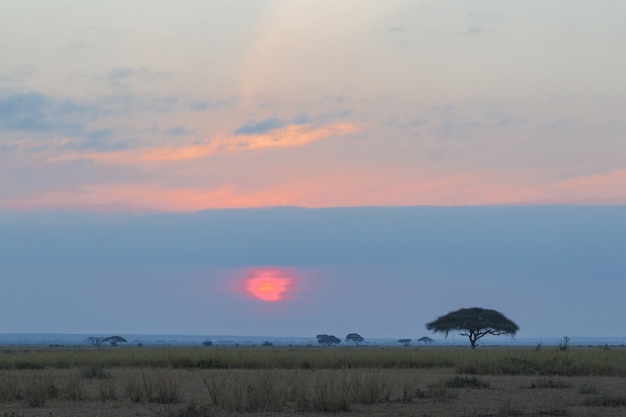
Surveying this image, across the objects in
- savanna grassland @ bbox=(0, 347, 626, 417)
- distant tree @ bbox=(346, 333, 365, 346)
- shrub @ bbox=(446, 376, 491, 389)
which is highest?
distant tree @ bbox=(346, 333, 365, 346)

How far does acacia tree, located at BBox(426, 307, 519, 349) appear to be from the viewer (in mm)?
87750

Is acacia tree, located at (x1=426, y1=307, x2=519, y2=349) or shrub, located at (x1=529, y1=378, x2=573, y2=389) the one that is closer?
shrub, located at (x1=529, y1=378, x2=573, y2=389)

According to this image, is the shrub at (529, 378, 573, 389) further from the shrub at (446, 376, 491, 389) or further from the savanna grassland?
the shrub at (446, 376, 491, 389)

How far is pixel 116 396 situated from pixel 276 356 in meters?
23.5

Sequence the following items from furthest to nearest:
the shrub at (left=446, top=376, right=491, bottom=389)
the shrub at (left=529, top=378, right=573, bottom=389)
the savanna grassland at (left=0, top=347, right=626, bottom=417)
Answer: the shrub at (left=446, top=376, right=491, bottom=389)
the shrub at (left=529, top=378, right=573, bottom=389)
the savanna grassland at (left=0, top=347, right=626, bottom=417)

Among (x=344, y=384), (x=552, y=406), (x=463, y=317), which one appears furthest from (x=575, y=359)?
(x=463, y=317)

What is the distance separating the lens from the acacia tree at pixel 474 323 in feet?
288

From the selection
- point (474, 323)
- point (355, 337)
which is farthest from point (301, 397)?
point (355, 337)

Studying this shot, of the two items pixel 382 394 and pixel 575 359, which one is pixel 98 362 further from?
pixel 382 394

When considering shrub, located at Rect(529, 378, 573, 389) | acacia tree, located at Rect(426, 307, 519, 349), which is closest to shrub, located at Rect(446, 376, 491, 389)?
shrub, located at Rect(529, 378, 573, 389)

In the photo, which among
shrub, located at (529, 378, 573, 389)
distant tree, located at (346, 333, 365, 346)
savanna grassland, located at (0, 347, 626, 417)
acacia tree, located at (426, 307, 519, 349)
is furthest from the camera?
distant tree, located at (346, 333, 365, 346)

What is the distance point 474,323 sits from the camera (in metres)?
87.8

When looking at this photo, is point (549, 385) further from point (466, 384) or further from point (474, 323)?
point (474, 323)

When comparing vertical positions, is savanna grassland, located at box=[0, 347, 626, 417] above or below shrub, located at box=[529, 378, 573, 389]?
below
